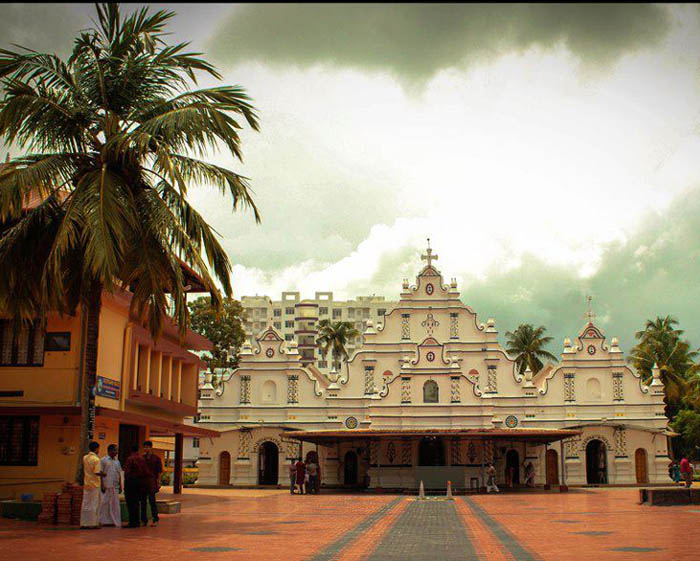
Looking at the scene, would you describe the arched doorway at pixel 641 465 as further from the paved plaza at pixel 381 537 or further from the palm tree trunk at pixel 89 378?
the palm tree trunk at pixel 89 378

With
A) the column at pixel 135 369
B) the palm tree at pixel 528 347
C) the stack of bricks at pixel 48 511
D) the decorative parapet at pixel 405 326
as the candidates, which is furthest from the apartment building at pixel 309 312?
the stack of bricks at pixel 48 511

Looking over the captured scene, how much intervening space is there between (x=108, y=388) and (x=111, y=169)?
A: 8333 mm

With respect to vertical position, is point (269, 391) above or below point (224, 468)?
above

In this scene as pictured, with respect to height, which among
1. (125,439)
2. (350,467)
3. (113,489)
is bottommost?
(350,467)

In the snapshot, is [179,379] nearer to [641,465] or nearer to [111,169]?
[111,169]

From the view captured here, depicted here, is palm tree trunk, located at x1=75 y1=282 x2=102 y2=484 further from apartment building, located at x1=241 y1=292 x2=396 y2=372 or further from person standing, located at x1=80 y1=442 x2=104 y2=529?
apartment building, located at x1=241 y1=292 x2=396 y2=372

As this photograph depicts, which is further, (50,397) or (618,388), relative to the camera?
(618,388)

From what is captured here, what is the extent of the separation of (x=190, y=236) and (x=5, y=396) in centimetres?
853

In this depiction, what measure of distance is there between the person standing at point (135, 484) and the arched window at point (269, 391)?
35.2 meters

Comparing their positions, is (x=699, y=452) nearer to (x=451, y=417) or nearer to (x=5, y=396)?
(x=451, y=417)

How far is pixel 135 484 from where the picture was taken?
18.0 metres

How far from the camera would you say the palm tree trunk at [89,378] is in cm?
1922

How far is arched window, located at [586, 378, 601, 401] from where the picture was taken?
52375mm

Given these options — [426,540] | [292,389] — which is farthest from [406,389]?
[426,540]
